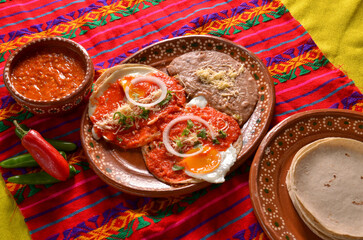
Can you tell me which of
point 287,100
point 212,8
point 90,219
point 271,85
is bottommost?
point 90,219

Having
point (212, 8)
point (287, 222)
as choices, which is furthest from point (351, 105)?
point (212, 8)

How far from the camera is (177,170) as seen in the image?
3934 millimetres

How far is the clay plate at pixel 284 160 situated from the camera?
3.66m

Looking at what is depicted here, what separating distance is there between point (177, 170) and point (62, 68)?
1.89 m

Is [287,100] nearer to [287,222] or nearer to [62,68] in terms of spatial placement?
[287,222]

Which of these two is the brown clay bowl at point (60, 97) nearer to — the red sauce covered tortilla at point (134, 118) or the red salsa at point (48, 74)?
the red salsa at point (48, 74)

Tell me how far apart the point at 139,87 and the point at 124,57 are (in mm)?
920

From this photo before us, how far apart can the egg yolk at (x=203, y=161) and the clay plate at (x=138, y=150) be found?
17cm

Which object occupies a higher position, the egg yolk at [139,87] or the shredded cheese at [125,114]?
the egg yolk at [139,87]

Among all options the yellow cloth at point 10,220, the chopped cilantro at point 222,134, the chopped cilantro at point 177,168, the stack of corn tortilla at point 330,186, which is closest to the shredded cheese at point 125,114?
the chopped cilantro at point 177,168

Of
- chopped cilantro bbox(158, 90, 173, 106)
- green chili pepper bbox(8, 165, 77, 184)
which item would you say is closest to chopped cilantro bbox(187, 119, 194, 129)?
chopped cilantro bbox(158, 90, 173, 106)

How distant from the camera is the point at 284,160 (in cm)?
398

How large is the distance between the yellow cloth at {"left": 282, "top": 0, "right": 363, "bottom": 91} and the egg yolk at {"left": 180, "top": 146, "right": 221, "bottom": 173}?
247 centimetres

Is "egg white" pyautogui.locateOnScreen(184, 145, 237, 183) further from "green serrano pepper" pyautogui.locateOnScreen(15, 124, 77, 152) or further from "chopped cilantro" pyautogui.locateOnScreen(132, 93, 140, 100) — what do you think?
"green serrano pepper" pyautogui.locateOnScreen(15, 124, 77, 152)
